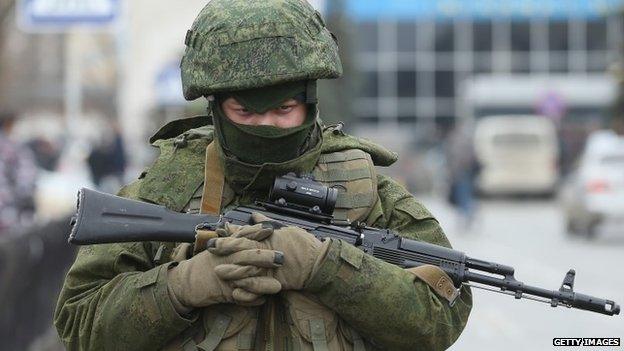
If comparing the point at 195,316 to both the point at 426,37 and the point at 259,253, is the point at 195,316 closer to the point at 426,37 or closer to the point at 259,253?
the point at 259,253

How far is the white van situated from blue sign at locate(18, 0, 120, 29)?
1807 centimetres

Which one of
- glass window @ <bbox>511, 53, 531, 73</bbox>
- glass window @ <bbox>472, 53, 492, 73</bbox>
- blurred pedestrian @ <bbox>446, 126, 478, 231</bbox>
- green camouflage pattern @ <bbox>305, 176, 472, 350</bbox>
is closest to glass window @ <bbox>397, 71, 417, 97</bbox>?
glass window @ <bbox>472, 53, 492, 73</bbox>

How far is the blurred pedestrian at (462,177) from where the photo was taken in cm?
1948

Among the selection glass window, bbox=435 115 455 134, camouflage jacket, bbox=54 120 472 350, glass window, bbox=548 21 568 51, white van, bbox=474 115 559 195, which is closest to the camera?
camouflage jacket, bbox=54 120 472 350

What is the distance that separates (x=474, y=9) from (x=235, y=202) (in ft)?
183

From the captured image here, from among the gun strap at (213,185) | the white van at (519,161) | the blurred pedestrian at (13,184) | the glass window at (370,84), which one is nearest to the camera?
the gun strap at (213,185)

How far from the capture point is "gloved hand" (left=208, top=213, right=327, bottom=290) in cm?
277

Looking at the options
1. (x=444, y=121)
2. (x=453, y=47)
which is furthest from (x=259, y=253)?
(x=453, y=47)

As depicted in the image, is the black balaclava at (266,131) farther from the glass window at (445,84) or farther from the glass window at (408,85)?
the glass window at (408,85)

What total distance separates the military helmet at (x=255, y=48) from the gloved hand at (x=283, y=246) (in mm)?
341

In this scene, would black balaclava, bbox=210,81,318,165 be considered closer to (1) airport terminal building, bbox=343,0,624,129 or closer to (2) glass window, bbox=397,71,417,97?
(1) airport terminal building, bbox=343,0,624,129

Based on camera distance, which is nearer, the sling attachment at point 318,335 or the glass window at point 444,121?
the sling attachment at point 318,335

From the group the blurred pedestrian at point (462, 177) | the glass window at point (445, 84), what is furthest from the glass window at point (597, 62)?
the blurred pedestrian at point (462, 177)

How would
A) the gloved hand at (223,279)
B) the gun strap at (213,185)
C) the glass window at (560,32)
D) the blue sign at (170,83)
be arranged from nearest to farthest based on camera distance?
the gloved hand at (223,279) → the gun strap at (213,185) → the blue sign at (170,83) → the glass window at (560,32)
